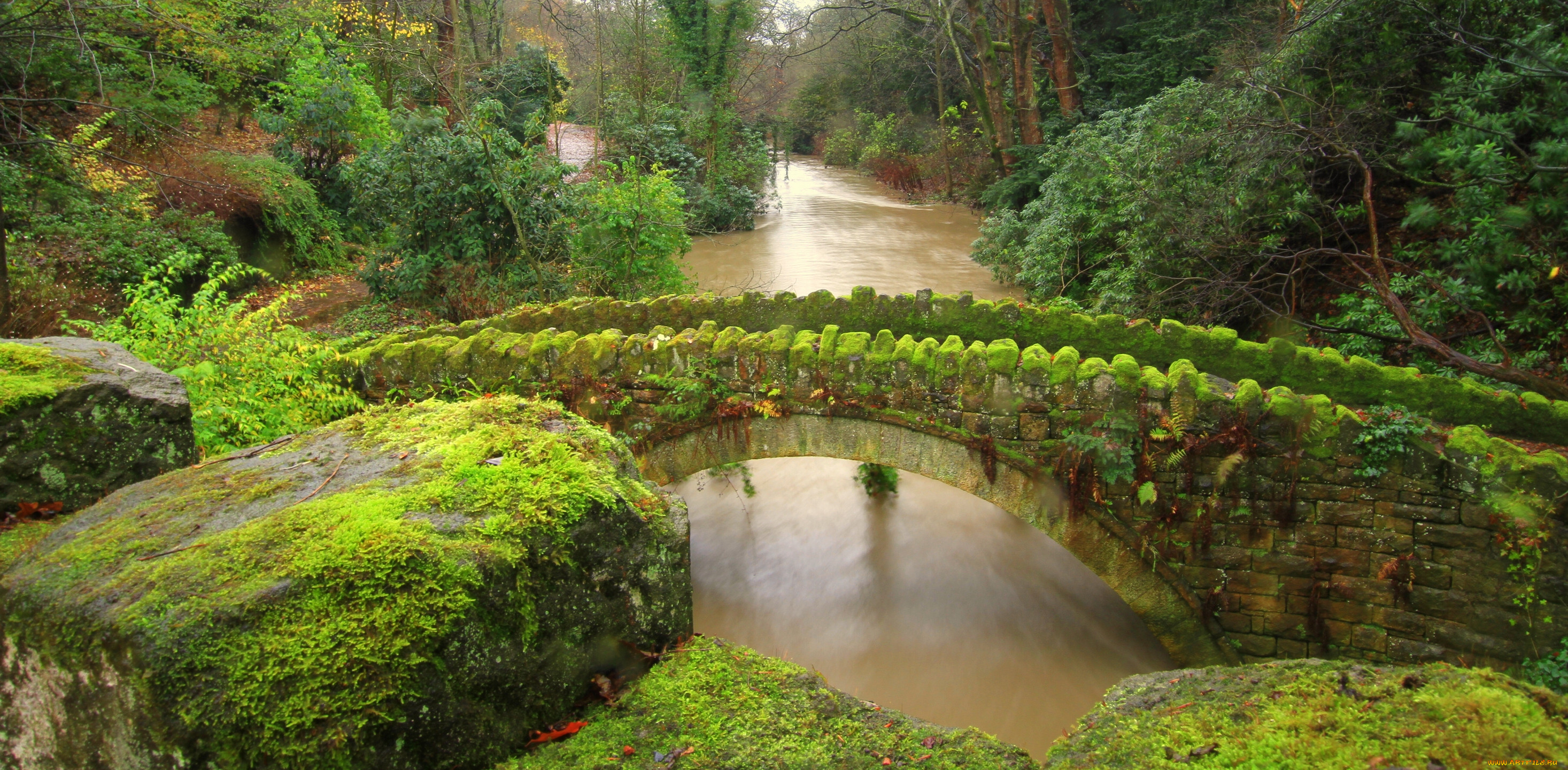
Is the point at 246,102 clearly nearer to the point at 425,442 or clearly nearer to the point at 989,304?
the point at 989,304

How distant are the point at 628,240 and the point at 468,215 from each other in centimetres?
225

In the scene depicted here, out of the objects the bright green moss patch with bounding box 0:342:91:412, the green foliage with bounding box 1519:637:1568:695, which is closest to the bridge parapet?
the green foliage with bounding box 1519:637:1568:695

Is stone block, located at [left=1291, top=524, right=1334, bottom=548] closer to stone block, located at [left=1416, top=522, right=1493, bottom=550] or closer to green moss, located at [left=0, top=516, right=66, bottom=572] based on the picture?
stone block, located at [left=1416, top=522, right=1493, bottom=550]

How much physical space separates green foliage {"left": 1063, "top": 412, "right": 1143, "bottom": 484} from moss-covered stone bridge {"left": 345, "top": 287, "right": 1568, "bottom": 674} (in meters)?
0.01

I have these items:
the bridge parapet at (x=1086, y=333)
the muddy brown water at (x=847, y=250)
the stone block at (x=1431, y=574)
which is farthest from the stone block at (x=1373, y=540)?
the muddy brown water at (x=847, y=250)

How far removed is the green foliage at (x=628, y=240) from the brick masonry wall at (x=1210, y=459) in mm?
5820

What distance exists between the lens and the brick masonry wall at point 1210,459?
15.1ft

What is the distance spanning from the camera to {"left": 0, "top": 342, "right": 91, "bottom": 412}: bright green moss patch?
8.97 feet

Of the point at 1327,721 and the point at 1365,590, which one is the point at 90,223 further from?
the point at 1365,590

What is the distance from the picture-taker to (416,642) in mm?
1784

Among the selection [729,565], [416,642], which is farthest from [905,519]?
[416,642]

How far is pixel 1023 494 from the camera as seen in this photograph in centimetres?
532

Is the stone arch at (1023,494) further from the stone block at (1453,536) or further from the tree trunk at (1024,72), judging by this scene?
the tree trunk at (1024,72)

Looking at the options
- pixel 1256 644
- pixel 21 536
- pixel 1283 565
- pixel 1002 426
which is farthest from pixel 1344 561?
pixel 21 536
